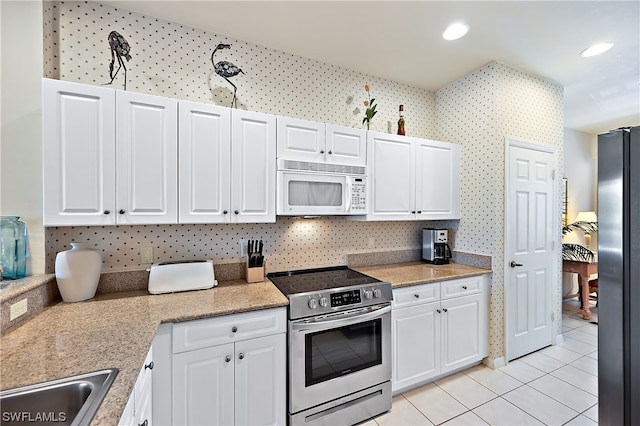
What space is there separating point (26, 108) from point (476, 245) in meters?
3.60

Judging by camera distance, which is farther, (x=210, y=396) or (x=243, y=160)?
(x=243, y=160)

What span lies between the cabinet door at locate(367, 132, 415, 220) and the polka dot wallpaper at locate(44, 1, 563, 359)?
37 centimetres

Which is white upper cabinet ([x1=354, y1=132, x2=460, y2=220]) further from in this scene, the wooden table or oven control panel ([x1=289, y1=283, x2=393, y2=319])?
the wooden table

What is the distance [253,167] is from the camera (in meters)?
Answer: 2.06

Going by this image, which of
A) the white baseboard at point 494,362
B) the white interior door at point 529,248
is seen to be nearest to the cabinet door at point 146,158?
the white interior door at point 529,248

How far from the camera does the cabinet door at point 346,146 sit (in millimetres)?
2332

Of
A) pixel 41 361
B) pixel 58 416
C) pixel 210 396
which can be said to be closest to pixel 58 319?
pixel 41 361

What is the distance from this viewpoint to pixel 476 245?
2.83 metres

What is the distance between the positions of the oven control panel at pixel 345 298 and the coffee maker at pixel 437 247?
1.33 metres

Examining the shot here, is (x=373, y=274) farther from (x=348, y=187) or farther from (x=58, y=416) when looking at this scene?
(x=58, y=416)

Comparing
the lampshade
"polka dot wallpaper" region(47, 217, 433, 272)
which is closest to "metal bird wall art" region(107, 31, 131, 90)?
"polka dot wallpaper" region(47, 217, 433, 272)

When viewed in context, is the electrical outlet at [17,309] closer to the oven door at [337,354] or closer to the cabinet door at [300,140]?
the oven door at [337,354]

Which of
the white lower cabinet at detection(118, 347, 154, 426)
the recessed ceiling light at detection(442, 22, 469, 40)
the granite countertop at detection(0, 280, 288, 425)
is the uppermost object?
the recessed ceiling light at detection(442, 22, 469, 40)

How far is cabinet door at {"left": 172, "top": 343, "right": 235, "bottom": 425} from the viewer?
1.53 metres
